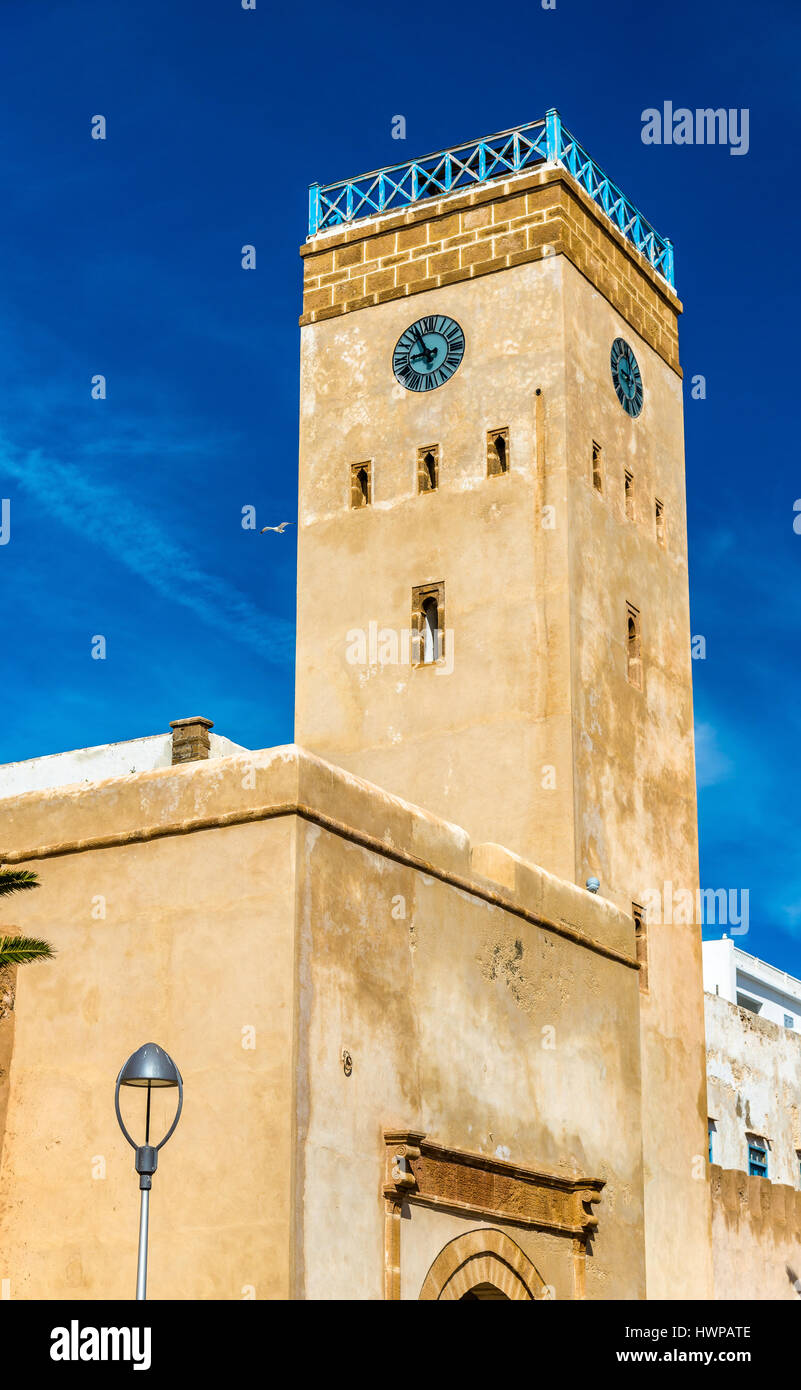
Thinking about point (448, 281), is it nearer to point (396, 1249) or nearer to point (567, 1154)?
point (567, 1154)

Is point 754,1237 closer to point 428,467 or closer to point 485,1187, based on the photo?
point 485,1187

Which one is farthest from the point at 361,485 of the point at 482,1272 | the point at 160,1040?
the point at 482,1272

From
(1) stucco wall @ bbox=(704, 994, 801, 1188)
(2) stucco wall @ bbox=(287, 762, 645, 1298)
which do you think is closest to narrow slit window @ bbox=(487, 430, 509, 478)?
(2) stucco wall @ bbox=(287, 762, 645, 1298)

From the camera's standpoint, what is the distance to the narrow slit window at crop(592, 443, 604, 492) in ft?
70.2

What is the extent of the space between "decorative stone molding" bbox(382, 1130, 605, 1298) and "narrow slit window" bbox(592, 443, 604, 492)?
26.7 ft

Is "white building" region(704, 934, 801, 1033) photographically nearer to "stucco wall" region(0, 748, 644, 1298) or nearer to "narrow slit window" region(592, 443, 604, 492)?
"narrow slit window" region(592, 443, 604, 492)

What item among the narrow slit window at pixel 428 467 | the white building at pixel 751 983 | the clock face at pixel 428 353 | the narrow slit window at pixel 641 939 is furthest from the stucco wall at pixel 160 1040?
the white building at pixel 751 983

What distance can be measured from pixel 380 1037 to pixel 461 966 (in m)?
1.49

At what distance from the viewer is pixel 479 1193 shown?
15109 millimetres

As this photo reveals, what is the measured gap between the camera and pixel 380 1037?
46.8 ft

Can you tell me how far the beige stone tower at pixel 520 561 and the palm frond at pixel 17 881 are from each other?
251 inches

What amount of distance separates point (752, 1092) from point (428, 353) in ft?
45.5
